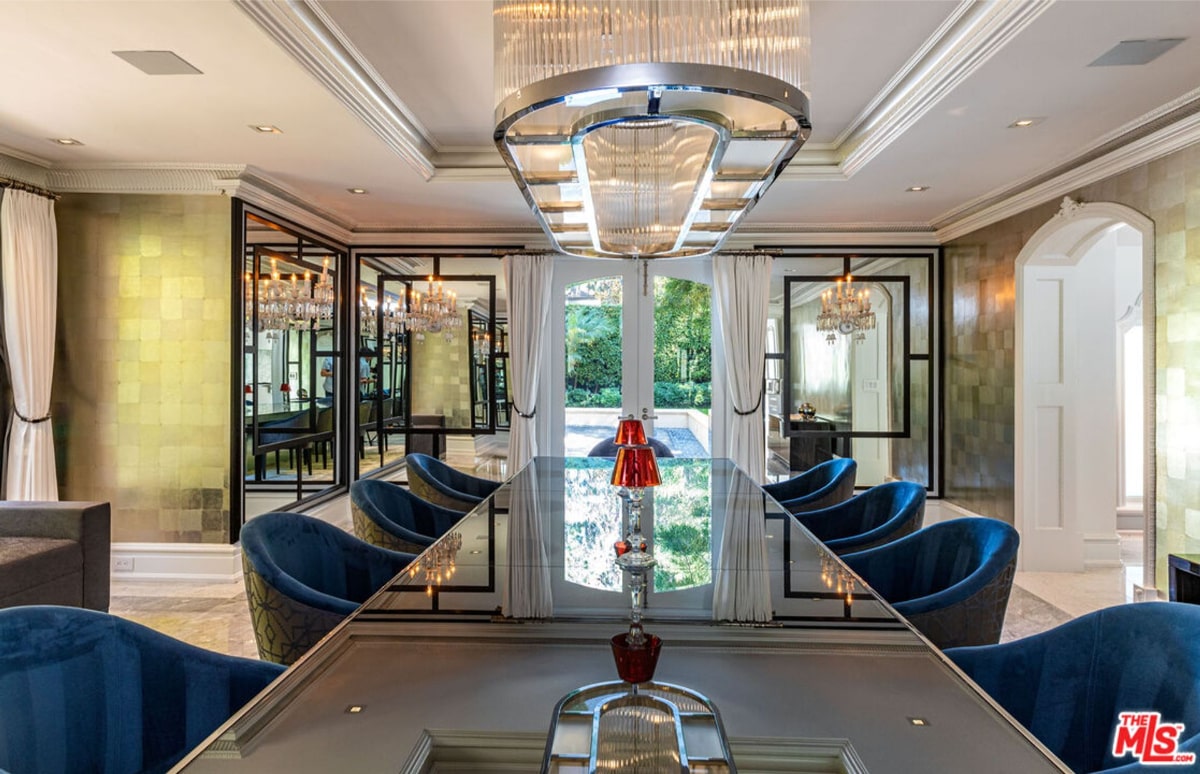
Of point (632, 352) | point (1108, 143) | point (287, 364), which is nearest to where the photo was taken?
point (1108, 143)

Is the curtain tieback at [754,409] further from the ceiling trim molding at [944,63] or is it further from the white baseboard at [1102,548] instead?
the white baseboard at [1102,548]

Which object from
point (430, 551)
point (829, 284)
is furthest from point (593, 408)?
point (430, 551)

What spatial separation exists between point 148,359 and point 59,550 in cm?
154

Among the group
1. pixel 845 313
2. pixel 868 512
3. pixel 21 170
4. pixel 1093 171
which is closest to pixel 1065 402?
pixel 1093 171

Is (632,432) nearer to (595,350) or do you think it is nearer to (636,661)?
(636,661)

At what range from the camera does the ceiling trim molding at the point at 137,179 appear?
4.23 meters

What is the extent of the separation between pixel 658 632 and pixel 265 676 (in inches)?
30.9

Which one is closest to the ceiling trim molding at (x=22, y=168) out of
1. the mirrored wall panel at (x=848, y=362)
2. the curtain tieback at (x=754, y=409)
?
the curtain tieback at (x=754, y=409)

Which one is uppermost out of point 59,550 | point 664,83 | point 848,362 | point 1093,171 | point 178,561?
point 1093,171

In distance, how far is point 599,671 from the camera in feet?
3.78

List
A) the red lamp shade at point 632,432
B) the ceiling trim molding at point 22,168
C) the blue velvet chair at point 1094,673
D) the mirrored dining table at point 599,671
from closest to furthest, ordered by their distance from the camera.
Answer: the mirrored dining table at point 599,671, the blue velvet chair at point 1094,673, the red lamp shade at point 632,432, the ceiling trim molding at point 22,168

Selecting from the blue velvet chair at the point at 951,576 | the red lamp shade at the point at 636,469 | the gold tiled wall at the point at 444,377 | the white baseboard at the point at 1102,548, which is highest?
the gold tiled wall at the point at 444,377

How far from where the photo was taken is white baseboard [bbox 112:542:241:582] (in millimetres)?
4340

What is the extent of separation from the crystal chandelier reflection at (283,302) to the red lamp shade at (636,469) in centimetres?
367
